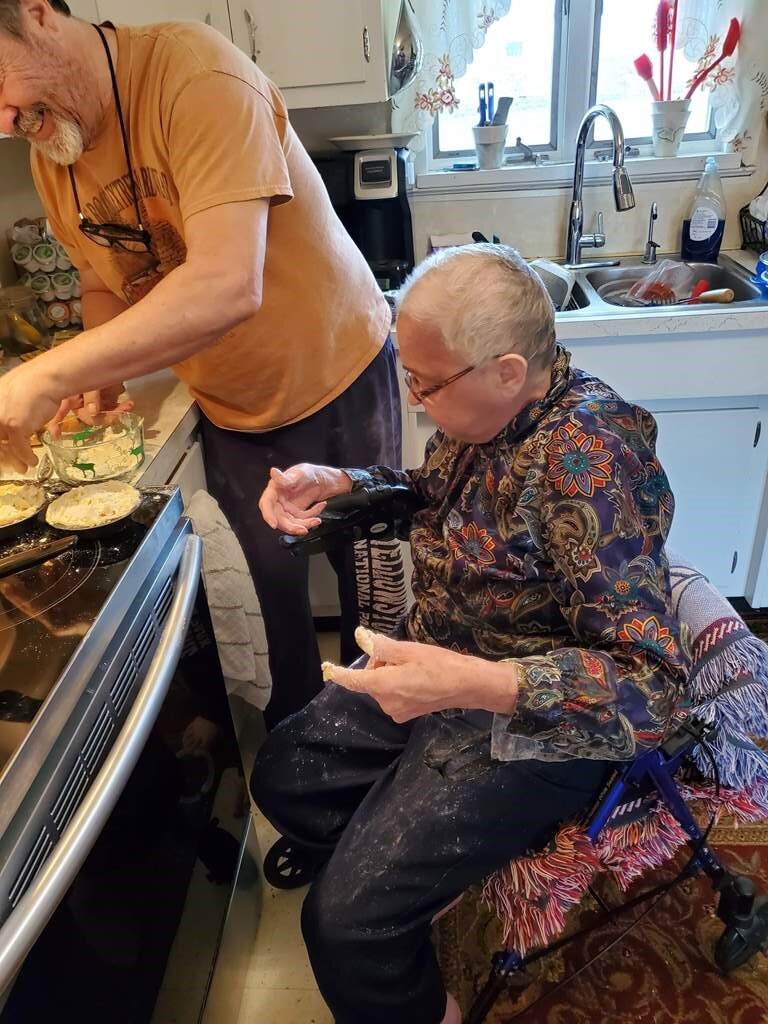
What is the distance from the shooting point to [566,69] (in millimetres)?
2143

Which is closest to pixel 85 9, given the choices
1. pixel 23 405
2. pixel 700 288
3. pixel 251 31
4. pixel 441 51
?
pixel 251 31

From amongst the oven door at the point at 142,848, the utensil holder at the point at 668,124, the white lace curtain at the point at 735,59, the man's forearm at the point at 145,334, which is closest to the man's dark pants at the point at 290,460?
the oven door at the point at 142,848

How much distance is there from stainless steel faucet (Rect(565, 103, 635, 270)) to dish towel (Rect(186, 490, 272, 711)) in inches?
49.4

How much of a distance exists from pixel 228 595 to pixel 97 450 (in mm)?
404

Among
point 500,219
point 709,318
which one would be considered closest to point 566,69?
point 500,219

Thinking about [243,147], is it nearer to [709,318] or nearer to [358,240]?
[358,240]

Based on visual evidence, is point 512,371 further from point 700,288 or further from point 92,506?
point 700,288

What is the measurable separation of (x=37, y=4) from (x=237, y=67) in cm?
26

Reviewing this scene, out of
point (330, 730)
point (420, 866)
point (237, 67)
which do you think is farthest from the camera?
point (330, 730)

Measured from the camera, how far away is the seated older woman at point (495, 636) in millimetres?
845

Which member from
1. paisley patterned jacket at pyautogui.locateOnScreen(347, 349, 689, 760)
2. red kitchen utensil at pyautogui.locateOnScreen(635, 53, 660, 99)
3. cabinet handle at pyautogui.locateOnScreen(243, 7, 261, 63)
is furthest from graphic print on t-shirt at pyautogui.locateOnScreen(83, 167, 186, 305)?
red kitchen utensil at pyautogui.locateOnScreen(635, 53, 660, 99)

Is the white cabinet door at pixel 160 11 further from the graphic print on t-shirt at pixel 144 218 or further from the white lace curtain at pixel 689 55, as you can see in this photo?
the graphic print on t-shirt at pixel 144 218

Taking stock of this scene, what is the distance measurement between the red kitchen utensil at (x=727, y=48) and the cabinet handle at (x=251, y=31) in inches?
46.0

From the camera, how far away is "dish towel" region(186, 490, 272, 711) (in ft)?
4.71
